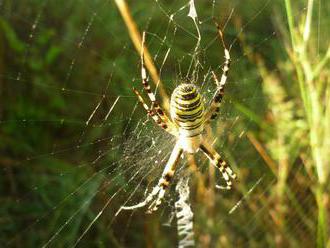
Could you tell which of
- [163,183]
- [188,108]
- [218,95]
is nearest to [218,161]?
[163,183]

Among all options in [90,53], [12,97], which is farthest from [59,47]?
[12,97]

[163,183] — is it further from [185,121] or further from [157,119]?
[185,121]

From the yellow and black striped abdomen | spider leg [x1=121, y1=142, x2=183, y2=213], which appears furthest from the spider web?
the yellow and black striped abdomen

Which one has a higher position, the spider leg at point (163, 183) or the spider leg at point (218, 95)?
the spider leg at point (218, 95)

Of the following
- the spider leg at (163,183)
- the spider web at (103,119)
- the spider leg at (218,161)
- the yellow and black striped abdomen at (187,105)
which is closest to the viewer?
the yellow and black striped abdomen at (187,105)

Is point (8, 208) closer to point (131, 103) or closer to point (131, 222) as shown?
point (131, 222)

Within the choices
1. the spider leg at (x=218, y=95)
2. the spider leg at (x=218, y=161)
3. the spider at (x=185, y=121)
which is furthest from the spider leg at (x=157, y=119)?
the spider leg at (x=218, y=161)

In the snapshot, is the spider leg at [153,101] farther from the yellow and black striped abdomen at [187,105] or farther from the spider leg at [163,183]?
the spider leg at [163,183]

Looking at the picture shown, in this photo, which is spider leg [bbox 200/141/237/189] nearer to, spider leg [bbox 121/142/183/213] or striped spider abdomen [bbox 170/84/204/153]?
spider leg [bbox 121/142/183/213]
